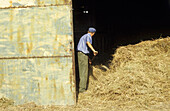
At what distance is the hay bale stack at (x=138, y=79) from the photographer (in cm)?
413

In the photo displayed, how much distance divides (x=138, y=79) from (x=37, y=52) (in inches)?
99.0

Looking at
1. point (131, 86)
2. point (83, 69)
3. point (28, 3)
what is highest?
point (28, 3)

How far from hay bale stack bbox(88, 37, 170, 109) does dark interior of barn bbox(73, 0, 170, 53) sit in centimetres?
115

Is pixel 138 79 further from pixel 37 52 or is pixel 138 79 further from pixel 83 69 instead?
pixel 37 52

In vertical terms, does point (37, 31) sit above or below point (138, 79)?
above

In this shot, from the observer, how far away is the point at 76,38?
747 cm

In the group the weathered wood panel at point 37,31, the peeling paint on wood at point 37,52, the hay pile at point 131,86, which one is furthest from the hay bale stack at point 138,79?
the weathered wood panel at point 37,31

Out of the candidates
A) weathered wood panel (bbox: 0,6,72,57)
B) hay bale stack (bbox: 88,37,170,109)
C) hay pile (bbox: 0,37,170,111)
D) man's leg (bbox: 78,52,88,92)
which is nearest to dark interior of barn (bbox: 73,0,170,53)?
hay bale stack (bbox: 88,37,170,109)

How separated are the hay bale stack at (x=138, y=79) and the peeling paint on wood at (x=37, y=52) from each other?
100 centimetres

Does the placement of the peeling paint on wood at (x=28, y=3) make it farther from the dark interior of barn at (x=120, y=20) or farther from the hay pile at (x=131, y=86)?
the dark interior of barn at (x=120, y=20)

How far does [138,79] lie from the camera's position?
4.66 m

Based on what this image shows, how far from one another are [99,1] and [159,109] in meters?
5.99

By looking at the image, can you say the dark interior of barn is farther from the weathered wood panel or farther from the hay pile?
the weathered wood panel

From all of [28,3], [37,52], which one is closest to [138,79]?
[37,52]
